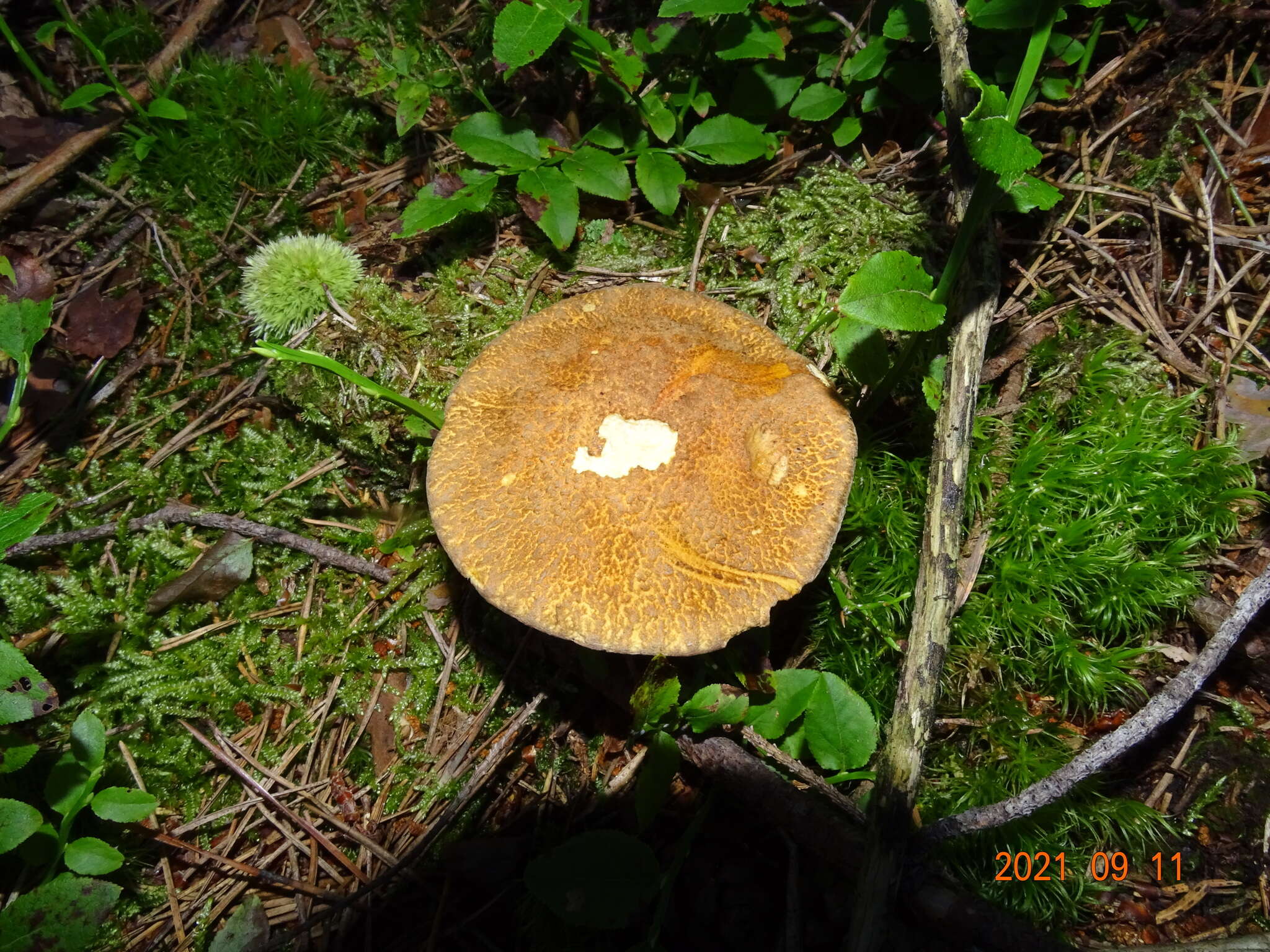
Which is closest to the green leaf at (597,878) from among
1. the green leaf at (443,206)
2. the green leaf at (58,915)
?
the green leaf at (58,915)

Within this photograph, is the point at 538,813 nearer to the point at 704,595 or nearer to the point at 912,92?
the point at 704,595

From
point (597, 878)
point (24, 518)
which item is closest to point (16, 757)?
point (24, 518)

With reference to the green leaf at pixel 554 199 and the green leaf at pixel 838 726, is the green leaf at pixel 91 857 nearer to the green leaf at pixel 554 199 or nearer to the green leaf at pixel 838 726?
the green leaf at pixel 838 726

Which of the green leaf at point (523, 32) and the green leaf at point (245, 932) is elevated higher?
the green leaf at point (523, 32)

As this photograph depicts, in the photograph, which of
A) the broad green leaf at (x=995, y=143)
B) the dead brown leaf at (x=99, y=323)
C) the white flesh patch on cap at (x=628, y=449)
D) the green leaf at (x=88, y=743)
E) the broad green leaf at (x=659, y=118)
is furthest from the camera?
the dead brown leaf at (x=99, y=323)

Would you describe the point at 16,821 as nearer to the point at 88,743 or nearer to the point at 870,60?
the point at 88,743

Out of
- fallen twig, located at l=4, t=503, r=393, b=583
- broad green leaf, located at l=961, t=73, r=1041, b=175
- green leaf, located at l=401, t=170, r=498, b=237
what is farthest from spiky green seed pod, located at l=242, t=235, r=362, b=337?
broad green leaf, located at l=961, t=73, r=1041, b=175

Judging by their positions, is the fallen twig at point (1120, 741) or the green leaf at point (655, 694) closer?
the fallen twig at point (1120, 741)
